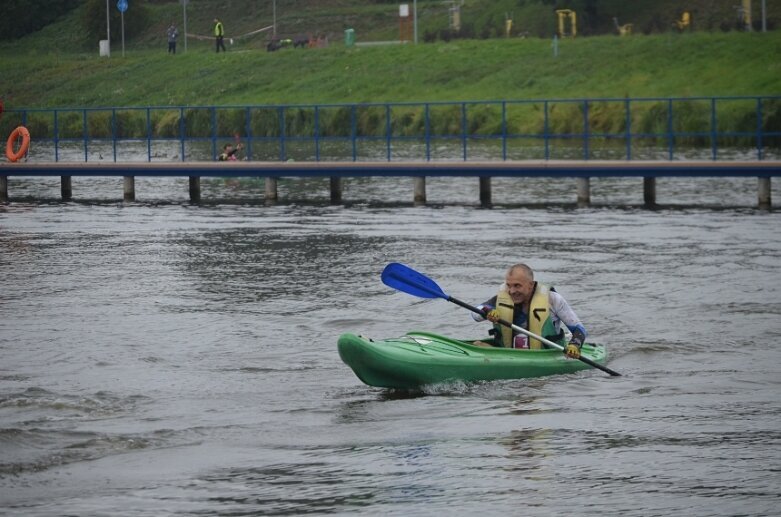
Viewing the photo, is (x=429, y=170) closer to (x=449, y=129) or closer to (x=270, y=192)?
(x=270, y=192)

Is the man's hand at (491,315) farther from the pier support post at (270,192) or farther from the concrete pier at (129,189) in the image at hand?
the concrete pier at (129,189)

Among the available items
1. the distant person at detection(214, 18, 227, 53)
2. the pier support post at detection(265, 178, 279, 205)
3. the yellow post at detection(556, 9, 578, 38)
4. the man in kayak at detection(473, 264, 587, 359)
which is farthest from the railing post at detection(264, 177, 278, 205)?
the distant person at detection(214, 18, 227, 53)

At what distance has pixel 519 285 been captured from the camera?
15188 mm

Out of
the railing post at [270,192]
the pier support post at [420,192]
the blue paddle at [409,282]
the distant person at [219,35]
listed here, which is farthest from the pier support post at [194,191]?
the distant person at [219,35]

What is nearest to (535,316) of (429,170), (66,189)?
(429,170)

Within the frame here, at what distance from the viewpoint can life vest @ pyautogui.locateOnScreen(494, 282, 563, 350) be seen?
15.4 metres

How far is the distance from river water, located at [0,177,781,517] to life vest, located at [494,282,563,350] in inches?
24.2

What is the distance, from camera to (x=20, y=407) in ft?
48.7

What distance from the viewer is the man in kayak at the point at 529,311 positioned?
1523 cm

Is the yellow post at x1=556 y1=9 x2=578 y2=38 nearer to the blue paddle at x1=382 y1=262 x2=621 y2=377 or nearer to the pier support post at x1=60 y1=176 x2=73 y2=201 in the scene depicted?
the pier support post at x1=60 y1=176 x2=73 y2=201

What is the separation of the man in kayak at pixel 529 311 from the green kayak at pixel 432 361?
27cm

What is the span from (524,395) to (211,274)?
36.4ft

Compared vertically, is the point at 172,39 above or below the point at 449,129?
above

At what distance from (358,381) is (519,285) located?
7.07ft
